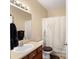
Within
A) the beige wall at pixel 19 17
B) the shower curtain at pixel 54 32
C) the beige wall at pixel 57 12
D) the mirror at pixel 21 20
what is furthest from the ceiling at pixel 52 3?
the beige wall at pixel 19 17

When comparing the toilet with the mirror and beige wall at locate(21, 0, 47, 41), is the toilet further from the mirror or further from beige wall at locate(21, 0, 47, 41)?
the mirror

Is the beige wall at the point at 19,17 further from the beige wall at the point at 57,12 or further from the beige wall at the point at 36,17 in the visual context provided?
the beige wall at the point at 57,12

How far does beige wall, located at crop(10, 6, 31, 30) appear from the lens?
224 centimetres

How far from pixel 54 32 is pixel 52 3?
43.0 inches

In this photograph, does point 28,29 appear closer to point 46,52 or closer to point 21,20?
point 21,20

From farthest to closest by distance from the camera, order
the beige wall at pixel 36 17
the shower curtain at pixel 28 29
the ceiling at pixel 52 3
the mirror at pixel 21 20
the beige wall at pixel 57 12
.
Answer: the beige wall at pixel 57 12 → the ceiling at pixel 52 3 → the beige wall at pixel 36 17 → the shower curtain at pixel 28 29 → the mirror at pixel 21 20

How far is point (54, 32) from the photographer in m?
3.38

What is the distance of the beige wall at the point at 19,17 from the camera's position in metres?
2.24

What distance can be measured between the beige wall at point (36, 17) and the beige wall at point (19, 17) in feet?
1.82

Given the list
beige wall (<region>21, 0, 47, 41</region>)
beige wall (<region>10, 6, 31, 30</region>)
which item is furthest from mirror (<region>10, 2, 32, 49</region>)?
beige wall (<region>21, 0, 47, 41</region>)
